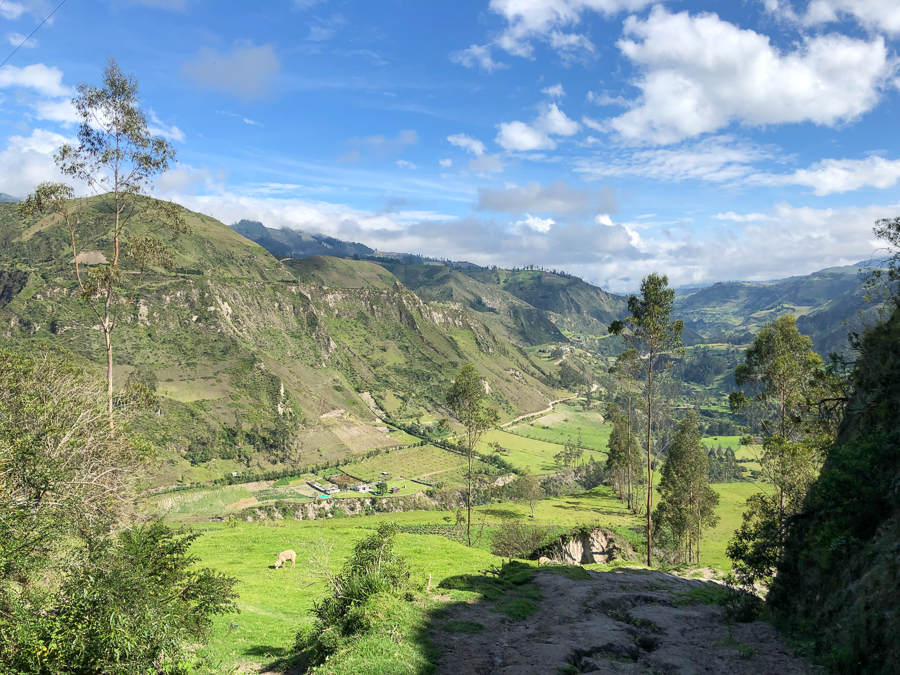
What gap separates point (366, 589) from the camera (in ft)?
52.1

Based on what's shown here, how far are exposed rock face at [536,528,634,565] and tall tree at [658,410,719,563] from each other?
767cm

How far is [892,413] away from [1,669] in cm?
2886

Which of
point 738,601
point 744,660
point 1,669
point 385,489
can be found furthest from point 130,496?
point 385,489

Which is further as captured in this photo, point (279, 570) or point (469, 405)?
point (469, 405)

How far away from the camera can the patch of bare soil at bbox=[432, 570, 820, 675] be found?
14000mm

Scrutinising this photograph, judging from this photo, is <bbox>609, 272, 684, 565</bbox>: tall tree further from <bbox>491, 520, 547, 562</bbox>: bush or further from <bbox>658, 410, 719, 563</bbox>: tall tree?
<bbox>658, 410, 719, 563</bbox>: tall tree

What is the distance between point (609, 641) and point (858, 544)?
30.0ft

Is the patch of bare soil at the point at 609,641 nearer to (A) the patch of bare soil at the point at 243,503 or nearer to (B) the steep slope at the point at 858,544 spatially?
(B) the steep slope at the point at 858,544

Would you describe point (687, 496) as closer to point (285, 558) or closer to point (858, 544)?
point (858, 544)

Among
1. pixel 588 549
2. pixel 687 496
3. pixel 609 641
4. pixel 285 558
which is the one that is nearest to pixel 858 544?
pixel 609 641

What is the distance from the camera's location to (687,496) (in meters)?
55.5

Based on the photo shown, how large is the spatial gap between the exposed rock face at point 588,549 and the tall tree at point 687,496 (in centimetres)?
767

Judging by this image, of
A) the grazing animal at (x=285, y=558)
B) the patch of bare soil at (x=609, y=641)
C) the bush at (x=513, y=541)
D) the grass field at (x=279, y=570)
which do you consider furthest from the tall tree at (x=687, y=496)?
the grazing animal at (x=285, y=558)

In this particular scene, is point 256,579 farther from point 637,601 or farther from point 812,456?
point 812,456
